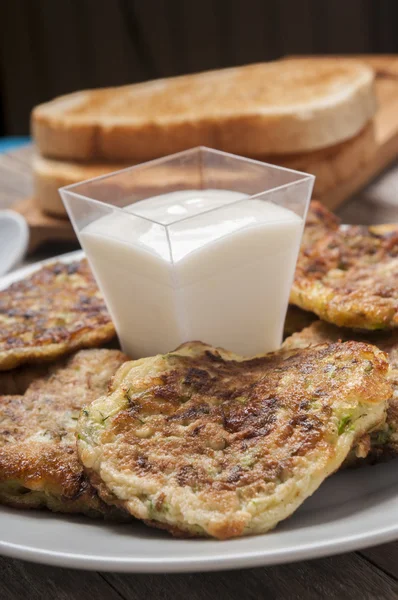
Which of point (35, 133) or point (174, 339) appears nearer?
point (174, 339)

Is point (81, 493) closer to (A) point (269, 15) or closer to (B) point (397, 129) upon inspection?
(B) point (397, 129)

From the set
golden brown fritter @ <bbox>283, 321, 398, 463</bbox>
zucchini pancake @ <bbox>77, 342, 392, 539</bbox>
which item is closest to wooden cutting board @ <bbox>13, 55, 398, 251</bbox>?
golden brown fritter @ <bbox>283, 321, 398, 463</bbox>

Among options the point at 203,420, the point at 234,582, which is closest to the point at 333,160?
the point at 203,420

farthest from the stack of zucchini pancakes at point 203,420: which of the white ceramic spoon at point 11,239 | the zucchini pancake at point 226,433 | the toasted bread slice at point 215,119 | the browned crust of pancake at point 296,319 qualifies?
the toasted bread slice at point 215,119

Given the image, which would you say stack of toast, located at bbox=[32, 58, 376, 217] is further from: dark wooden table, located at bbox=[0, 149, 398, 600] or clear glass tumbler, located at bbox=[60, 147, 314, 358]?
dark wooden table, located at bbox=[0, 149, 398, 600]

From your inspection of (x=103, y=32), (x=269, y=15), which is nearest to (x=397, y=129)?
(x=269, y=15)
